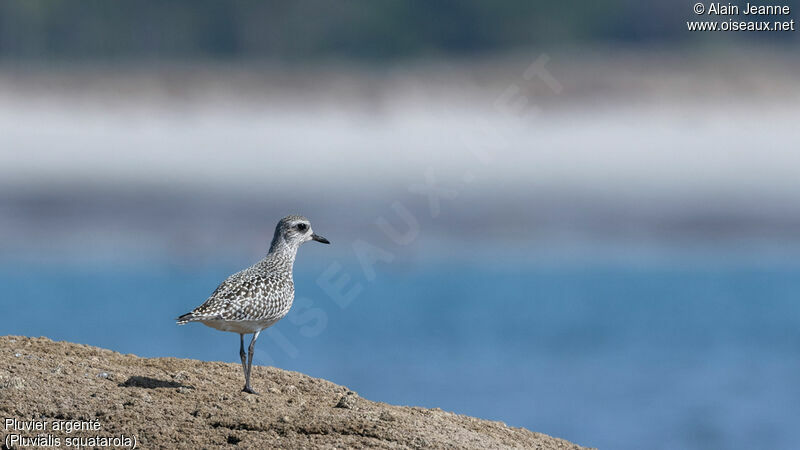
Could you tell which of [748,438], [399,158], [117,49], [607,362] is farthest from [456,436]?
[117,49]

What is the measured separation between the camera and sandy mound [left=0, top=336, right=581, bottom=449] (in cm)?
762

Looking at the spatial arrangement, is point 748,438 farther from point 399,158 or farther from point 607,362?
point 399,158

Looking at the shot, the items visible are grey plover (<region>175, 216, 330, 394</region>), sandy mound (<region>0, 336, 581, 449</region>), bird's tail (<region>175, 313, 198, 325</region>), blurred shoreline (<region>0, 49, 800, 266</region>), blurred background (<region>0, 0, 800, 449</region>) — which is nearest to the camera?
sandy mound (<region>0, 336, 581, 449</region>)

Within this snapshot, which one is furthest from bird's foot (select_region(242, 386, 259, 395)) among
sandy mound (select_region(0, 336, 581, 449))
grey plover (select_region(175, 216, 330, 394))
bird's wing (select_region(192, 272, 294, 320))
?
bird's wing (select_region(192, 272, 294, 320))

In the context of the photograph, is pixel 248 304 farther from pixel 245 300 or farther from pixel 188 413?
pixel 188 413

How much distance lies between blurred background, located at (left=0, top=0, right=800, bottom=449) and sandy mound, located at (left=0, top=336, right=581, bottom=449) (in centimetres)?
736

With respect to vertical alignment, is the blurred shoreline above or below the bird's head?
above

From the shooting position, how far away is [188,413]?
798 centimetres

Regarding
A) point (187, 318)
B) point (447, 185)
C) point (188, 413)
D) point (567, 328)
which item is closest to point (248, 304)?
point (187, 318)

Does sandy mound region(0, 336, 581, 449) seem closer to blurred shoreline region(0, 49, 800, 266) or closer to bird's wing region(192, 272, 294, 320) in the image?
bird's wing region(192, 272, 294, 320)

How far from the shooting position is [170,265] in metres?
26.7

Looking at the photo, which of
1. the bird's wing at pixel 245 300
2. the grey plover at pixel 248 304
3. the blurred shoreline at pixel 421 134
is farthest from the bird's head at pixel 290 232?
the blurred shoreline at pixel 421 134

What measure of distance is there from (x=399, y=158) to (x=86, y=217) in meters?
10.8

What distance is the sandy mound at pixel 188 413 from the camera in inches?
300
